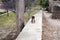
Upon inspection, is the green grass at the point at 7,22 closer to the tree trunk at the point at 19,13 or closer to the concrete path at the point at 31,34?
the tree trunk at the point at 19,13

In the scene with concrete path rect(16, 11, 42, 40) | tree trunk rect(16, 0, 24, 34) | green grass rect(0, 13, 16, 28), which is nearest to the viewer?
concrete path rect(16, 11, 42, 40)

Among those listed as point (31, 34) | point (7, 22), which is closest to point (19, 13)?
point (31, 34)

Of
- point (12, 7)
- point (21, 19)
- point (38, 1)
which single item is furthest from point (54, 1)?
point (21, 19)

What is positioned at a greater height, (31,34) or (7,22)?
(31,34)

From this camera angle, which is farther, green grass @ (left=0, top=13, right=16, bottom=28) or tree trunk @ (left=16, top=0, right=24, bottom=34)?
green grass @ (left=0, top=13, right=16, bottom=28)

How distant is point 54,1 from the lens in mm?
19984

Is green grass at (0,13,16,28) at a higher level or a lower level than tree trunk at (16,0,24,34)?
lower

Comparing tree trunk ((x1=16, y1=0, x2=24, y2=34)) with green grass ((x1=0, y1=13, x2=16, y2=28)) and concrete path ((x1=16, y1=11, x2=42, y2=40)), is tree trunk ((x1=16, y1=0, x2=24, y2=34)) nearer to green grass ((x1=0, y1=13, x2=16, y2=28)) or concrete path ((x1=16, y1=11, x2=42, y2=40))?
concrete path ((x1=16, y1=11, x2=42, y2=40))

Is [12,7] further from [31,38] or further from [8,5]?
[31,38]

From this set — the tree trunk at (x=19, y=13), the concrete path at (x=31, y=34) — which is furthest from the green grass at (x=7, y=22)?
the concrete path at (x=31, y=34)

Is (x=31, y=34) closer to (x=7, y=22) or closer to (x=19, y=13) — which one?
(x=19, y=13)

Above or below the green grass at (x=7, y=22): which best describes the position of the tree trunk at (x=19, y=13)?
above

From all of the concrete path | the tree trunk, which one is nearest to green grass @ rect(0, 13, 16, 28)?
the tree trunk

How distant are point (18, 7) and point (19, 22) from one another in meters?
0.65
